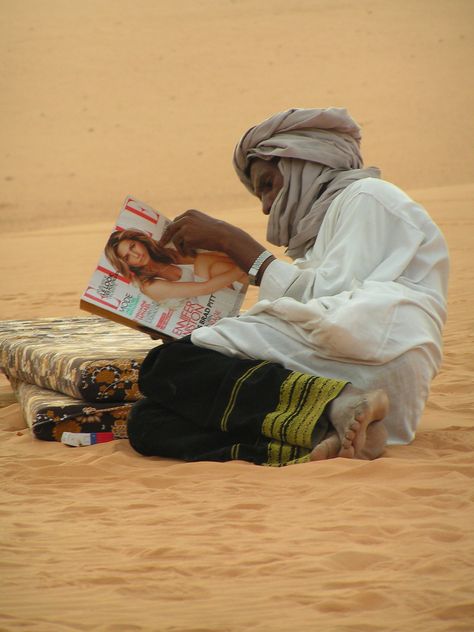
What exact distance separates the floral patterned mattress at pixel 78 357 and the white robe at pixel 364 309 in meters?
0.82

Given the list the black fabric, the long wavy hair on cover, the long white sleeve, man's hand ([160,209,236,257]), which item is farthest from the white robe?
the long wavy hair on cover

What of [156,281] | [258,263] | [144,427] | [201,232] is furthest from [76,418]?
[258,263]

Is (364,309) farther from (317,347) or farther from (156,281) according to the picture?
(156,281)

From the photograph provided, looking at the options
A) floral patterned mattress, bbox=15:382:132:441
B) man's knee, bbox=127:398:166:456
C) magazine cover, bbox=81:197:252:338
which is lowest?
floral patterned mattress, bbox=15:382:132:441

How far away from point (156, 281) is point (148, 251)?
14cm

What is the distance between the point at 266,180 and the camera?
4988mm

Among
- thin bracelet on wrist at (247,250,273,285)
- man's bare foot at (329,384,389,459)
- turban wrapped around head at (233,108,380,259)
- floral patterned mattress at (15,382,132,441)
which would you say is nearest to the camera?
man's bare foot at (329,384,389,459)

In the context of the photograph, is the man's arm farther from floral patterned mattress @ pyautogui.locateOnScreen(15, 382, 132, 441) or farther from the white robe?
floral patterned mattress @ pyautogui.locateOnScreen(15, 382, 132, 441)

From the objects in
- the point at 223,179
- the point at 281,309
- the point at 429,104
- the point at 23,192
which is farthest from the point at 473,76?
the point at 281,309

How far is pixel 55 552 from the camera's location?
3.19 meters

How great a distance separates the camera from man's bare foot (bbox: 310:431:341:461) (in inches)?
159

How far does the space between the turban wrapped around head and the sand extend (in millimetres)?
1088

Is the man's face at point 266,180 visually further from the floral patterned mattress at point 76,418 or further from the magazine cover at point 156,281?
the floral patterned mattress at point 76,418

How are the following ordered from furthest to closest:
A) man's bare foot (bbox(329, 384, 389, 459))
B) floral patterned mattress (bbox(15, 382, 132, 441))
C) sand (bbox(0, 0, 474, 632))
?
1. floral patterned mattress (bbox(15, 382, 132, 441))
2. man's bare foot (bbox(329, 384, 389, 459))
3. sand (bbox(0, 0, 474, 632))
